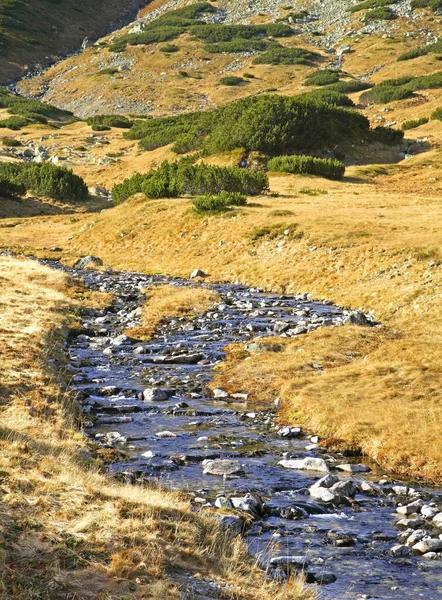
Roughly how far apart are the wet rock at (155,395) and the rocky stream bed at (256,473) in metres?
0.03

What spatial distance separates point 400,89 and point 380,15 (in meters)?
60.5

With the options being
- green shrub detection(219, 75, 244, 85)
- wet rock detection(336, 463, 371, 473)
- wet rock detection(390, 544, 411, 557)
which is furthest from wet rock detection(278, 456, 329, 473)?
green shrub detection(219, 75, 244, 85)

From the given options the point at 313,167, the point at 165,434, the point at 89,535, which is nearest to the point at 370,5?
the point at 313,167

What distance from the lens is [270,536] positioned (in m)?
10.5

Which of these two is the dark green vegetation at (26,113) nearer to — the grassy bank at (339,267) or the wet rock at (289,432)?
the grassy bank at (339,267)

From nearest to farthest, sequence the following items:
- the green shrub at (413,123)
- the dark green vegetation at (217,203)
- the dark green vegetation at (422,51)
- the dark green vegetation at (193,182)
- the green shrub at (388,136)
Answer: the dark green vegetation at (217,203)
the dark green vegetation at (193,182)
the green shrub at (388,136)
the green shrub at (413,123)
the dark green vegetation at (422,51)

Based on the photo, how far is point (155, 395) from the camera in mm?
18031

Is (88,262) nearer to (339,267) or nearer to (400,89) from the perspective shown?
(339,267)

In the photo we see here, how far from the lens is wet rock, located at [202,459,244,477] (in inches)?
515

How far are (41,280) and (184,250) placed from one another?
480 inches

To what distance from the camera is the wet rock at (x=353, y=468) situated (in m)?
13.3

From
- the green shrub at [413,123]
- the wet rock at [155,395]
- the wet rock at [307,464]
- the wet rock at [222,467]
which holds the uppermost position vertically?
the green shrub at [413,123]

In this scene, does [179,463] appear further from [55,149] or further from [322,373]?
[55,149]

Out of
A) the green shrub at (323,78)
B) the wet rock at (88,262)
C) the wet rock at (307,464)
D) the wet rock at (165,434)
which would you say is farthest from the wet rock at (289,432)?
the green shrub at (323,78)
